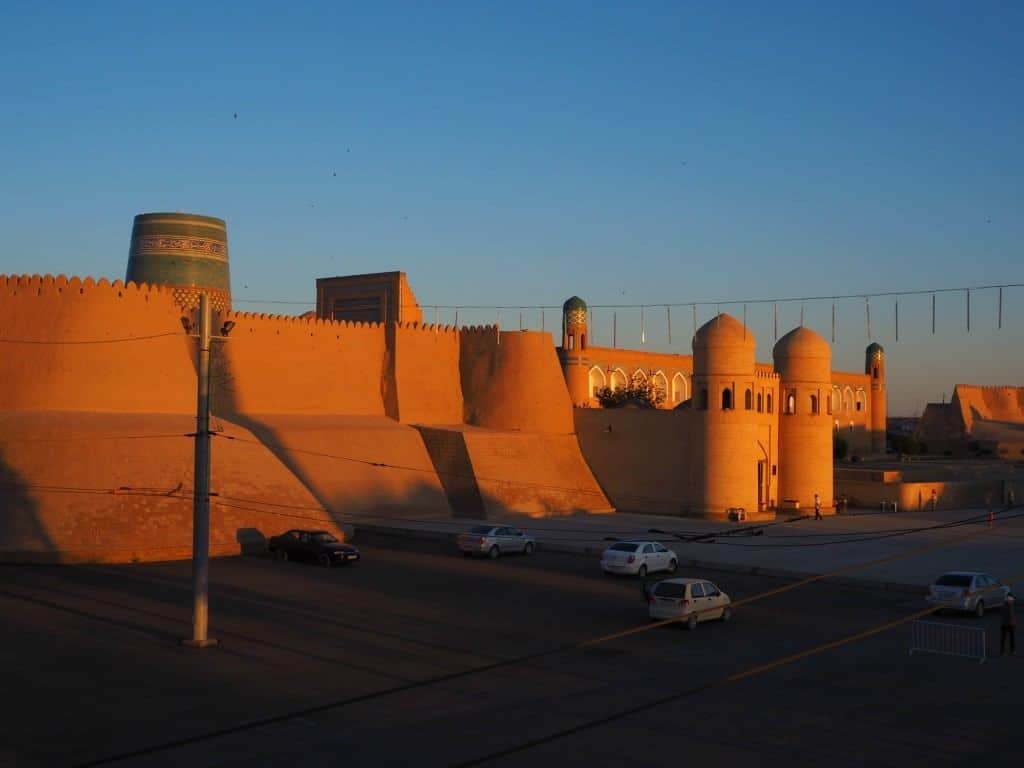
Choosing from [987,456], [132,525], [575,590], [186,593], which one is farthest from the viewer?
[987,456]

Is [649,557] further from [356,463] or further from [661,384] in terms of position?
[661,384]

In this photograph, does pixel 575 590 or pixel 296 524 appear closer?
pixel 575 590

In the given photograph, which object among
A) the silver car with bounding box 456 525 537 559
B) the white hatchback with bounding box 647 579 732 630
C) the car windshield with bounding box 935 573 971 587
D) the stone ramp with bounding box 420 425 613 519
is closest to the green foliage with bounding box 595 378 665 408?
the stone ramp with bounding box 420 425 613 519

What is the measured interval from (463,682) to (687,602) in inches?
202

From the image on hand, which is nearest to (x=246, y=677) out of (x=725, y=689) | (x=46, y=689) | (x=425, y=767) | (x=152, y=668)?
(x=152, y=668)

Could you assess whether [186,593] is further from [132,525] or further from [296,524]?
[296,524]

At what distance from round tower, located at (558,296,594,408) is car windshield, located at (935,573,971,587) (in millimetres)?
22636

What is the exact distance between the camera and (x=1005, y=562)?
27.5 meters

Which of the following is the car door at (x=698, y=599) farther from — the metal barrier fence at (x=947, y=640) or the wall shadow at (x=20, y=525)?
the wall shadow at (x=20, y=525)

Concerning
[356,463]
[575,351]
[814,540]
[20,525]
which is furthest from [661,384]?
[20,525]

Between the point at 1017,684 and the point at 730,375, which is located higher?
the point at 730,375

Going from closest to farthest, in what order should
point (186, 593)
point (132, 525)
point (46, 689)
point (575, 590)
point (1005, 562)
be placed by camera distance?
point (46, 689), point (186, 593), point (575, 590), point (132, 525), point (1005, 562)

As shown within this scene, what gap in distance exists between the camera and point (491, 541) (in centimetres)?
2758

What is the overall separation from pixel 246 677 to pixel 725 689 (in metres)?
5.88
